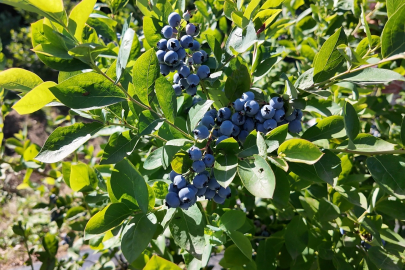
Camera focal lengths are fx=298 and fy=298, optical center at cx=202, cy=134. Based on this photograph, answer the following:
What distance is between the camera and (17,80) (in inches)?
31.1

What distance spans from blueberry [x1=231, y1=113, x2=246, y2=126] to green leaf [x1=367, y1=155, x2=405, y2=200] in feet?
1.25

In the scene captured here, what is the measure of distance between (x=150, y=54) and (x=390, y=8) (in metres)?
0.63

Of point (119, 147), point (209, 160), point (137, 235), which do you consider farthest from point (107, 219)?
point (209, 160)

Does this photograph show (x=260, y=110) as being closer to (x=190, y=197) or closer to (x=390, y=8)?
(x=190, y=197)

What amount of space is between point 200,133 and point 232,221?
34 cm

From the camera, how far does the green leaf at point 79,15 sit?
677mm

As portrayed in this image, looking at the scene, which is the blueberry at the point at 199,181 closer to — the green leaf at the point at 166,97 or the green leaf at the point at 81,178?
the green leaf at the point at 166,97

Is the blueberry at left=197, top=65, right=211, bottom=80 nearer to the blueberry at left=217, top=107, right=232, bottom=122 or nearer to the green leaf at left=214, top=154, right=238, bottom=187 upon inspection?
the blueberry at left=217, top=107, right=232, bottom=122

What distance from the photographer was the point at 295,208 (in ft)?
4.10

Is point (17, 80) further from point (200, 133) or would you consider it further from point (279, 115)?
point (279, 115)

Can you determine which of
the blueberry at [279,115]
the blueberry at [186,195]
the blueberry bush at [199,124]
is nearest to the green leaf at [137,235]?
the blueberry bush at [199,124]

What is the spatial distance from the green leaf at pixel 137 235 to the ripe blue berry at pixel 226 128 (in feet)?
1.00

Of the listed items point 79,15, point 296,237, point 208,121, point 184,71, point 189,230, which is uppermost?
point 79,15

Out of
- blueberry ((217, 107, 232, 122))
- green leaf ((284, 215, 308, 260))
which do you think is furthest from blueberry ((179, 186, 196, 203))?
green leaf ((284, 215, 308, 260))
